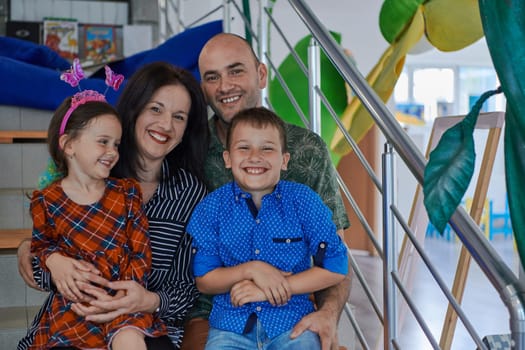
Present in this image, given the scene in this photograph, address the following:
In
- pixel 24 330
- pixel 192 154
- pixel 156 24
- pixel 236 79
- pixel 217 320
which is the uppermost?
pixel 156 24

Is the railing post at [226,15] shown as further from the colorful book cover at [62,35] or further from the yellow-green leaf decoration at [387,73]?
the colorful book cover at [62,35]

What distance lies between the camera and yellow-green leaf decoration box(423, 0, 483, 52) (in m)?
2.31

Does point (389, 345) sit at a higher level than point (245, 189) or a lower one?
lower

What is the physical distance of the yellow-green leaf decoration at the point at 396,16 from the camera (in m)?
2.45

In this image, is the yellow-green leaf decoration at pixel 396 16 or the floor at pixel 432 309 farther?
the floor at pixel 432 309

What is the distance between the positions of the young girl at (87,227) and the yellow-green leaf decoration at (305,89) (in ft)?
4.94

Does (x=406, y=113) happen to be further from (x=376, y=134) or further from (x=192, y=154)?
(x=192, y=154)

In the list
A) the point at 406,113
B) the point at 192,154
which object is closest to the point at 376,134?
the point at 406,113

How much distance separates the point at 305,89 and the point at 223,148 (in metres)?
1.49

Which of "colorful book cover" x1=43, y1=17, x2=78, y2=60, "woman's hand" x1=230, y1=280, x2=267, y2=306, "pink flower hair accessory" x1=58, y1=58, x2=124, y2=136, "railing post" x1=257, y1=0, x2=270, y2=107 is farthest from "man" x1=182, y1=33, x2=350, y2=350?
"colorful book cover" x1=43, y1=17, x2=78, y2=60

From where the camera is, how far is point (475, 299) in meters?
4.91

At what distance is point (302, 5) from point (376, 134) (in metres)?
5.10

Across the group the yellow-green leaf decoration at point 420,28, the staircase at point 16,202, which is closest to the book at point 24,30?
the staircase at point 16,202

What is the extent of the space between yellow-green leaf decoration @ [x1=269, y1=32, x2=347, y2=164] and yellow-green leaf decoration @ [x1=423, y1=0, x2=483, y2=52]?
21.3 inches
